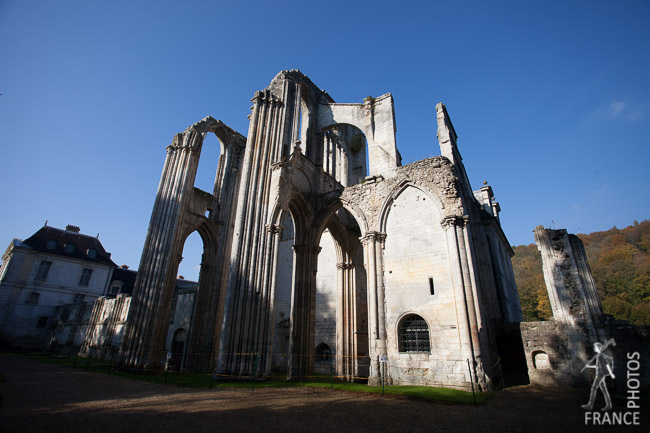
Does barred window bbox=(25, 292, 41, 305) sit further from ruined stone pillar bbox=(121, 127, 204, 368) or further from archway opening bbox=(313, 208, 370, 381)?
archway opening bbox=(313, 208, 370, 381)

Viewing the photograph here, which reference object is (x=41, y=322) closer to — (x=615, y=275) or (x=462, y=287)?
(x=462, y=287)

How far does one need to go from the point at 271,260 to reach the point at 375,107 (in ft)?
29.8

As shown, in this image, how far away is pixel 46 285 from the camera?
26.5 m

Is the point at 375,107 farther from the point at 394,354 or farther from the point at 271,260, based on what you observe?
the point at 394,354

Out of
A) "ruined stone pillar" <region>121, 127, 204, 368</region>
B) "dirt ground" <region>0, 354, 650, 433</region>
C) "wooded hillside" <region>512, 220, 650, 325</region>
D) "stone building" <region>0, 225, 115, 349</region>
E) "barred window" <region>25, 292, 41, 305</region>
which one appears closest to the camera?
"dirt ground" <region>0, 354, 650, 433</region>

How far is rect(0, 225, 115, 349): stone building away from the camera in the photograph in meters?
24.7

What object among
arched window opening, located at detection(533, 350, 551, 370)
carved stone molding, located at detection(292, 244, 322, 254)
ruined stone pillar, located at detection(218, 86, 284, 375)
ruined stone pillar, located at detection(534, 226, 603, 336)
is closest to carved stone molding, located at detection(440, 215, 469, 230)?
ruined stone pillar, located at detection(534, 226, 603, 336)

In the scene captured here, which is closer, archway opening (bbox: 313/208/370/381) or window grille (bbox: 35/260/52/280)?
archway opening (bbox: 313/208/370/381)

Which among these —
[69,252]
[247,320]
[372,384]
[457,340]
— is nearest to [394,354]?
[372,384]

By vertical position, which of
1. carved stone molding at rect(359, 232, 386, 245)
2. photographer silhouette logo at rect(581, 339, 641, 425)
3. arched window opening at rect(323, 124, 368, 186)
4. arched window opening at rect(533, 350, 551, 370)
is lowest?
photographer silhouette logo at rect(581, 339, 641, 425)

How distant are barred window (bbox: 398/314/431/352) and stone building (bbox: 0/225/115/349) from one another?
25661 mm

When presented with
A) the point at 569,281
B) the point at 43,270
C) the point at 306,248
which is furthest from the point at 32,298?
the point at 569,281

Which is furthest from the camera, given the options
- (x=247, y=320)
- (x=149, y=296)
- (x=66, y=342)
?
(x=66, y=342)

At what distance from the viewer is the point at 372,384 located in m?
9.74
